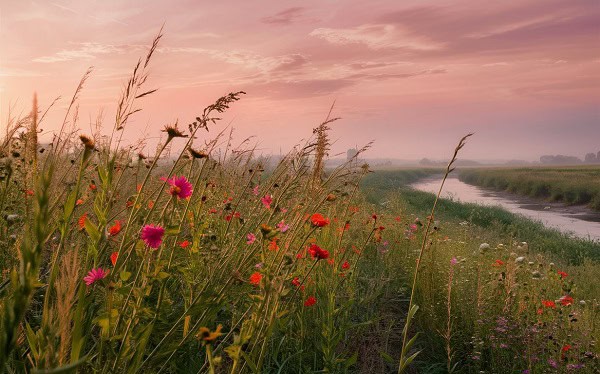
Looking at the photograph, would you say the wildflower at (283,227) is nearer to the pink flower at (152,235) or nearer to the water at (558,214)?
the pink flower at (152,235)

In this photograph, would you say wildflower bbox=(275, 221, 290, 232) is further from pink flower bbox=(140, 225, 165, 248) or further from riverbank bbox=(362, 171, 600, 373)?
riverbank bbox=(362, 171, 600, 373)

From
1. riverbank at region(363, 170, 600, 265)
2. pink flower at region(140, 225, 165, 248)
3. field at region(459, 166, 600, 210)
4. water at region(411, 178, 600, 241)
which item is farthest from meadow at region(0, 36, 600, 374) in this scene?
field at region(459, 166, 600, 210)

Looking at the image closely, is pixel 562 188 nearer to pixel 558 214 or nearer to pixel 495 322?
pixel 558 214

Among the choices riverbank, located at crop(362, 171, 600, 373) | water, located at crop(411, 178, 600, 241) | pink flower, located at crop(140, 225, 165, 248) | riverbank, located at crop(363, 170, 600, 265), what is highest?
pink flower, located at crop(140, 225, 165, 248)

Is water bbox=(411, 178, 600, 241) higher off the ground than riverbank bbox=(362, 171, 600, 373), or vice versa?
riverbank bbox=(362, 171, 600, 373)

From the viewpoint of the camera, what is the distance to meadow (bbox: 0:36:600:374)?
4.30 feet


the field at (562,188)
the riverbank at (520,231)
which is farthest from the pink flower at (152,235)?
the field at (562,188)

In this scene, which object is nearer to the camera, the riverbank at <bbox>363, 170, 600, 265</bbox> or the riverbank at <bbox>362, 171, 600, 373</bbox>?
the riverbank at <bbox>362, 171, 600, 373</bbox>

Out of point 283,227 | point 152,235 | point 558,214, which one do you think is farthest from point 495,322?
point 558,214

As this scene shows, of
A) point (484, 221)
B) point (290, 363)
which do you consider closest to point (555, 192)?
point (484, 221)

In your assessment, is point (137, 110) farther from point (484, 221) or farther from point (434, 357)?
point (484, 221)

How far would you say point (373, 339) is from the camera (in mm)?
3160

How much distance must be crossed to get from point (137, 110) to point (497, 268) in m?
3.62

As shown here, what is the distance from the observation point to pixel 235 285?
7.38 feet
